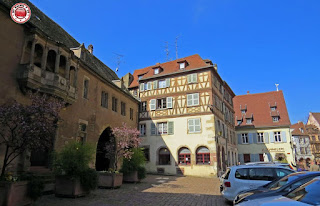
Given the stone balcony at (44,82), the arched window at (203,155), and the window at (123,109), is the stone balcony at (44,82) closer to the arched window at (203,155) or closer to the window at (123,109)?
the window at (123,109)

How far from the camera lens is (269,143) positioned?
28.8 m

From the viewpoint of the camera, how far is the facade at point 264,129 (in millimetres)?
28078

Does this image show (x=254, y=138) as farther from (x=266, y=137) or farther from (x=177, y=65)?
(x=177, y=65)

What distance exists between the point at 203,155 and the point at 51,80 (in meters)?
14.3

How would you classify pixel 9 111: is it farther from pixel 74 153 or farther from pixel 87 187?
pixel 87 187

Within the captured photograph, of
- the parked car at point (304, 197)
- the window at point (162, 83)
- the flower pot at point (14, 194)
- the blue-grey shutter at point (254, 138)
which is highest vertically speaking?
the window at point (162, 83)

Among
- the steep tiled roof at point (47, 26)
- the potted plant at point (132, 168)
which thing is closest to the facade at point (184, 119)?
the steep tiled roof at point (47, 26)

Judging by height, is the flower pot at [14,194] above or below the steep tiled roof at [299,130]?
below

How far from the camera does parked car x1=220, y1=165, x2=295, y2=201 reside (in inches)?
274

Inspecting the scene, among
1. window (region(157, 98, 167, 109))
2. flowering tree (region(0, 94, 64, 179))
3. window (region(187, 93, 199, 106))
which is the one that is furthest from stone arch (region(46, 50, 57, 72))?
window (region(187, 93, 199, 106))

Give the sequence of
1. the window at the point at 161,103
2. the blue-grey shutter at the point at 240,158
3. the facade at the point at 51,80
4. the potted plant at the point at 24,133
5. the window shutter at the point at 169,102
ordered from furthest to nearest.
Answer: the blue-grey shutter at the point at 240,158
the window at the point at 161,103
the window shutter at the point at 169,102
the facade at the point at 51,80
the potted plant at the point at 24,133

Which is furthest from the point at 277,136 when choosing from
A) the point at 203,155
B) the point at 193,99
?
the point at 193,99

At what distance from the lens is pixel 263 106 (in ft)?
108

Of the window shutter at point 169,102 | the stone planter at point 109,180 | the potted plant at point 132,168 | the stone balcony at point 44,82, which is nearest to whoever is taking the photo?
the stone balcony at point 44,82
